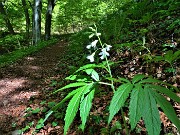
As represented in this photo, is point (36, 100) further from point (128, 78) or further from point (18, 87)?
point (128, 78)

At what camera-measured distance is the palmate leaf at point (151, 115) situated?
85 cm

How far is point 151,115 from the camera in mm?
881

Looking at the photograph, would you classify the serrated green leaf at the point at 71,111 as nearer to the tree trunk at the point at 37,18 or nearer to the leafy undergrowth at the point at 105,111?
the leafy undergrowth at the point at 105,111

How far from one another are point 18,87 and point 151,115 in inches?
186

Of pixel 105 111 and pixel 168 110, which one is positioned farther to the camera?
pixel 105 111

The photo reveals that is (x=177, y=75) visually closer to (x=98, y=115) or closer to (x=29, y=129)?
(x=98, y=115)

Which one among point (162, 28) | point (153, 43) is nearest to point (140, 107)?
point (153, 43)

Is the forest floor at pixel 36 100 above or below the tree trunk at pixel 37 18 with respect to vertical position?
below

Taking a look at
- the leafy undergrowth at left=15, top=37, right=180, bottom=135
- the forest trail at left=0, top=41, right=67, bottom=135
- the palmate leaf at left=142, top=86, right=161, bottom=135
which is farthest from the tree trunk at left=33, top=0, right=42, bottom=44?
the palmate leaf at left=142, top=86, right=161, bottom=135

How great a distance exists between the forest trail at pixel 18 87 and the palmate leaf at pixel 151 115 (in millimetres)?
2891

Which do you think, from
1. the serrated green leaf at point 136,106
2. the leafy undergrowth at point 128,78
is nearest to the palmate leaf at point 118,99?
the serrated green leaf at point 136,106

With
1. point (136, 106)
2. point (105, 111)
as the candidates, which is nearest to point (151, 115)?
point (136, 106)

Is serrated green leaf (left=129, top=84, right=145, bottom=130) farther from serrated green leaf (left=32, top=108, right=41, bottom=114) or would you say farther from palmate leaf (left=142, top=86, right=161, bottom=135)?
serrated green leaf (left=32, top=108, right=41, bottom=114)

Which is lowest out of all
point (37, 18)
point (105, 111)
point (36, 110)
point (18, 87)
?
point (18, 87)
